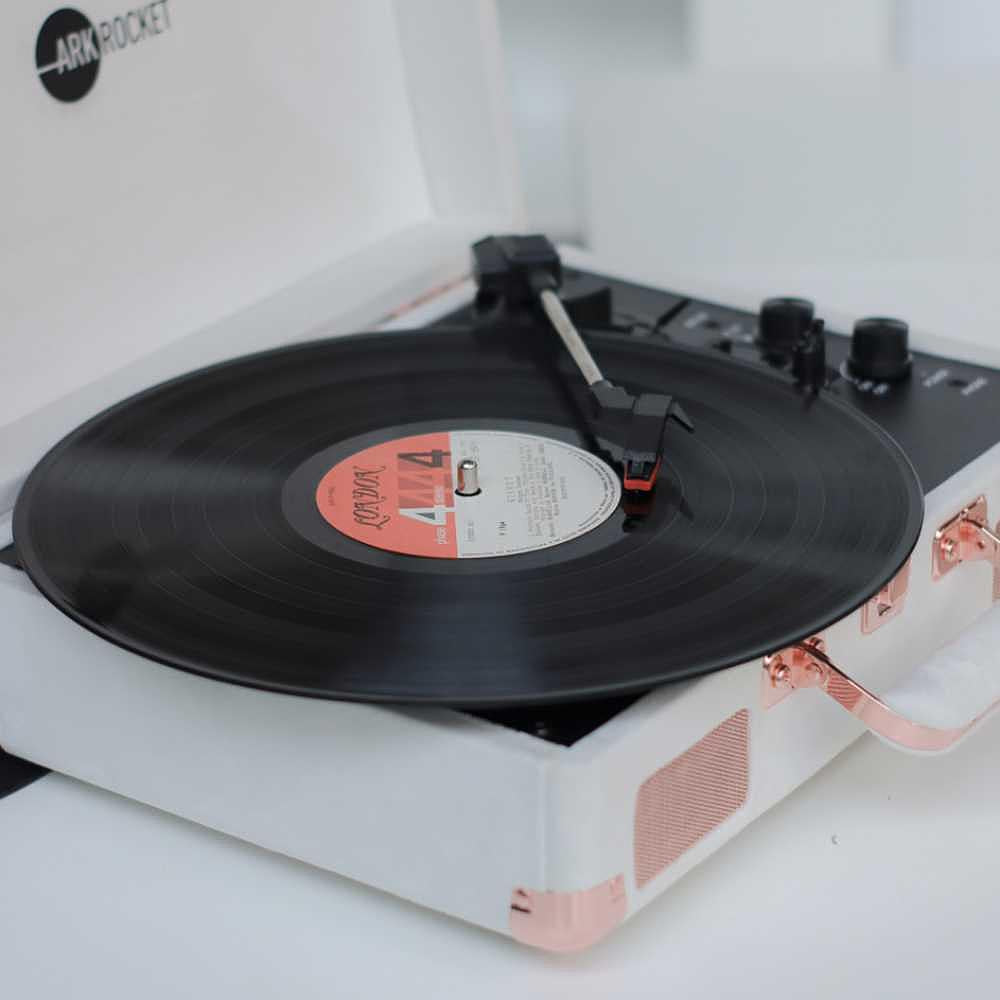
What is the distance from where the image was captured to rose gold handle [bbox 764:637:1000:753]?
949 mm

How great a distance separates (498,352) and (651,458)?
243 mm

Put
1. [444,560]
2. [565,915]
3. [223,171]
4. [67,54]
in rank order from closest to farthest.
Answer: [565,915] → [444,560] → [67,54] → [223,171]

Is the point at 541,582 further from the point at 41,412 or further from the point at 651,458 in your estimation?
the point at 41,412

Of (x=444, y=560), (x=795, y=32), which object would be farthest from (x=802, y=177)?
(x=444, y=560)

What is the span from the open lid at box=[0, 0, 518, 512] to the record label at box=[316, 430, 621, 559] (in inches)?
9.5

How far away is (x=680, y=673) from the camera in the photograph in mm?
860

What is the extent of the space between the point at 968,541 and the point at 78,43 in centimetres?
69

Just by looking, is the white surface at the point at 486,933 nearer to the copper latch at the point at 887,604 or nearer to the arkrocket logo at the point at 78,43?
the copper latch at the point at 887,604

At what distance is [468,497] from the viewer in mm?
1091

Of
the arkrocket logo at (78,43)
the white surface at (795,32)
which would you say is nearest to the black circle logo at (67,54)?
the arkrocket logo at (78,43)

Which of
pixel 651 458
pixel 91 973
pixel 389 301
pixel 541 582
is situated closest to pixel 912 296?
pixel 389 301

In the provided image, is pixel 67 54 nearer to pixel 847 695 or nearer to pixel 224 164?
pixel 224 164

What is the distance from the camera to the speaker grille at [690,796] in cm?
91

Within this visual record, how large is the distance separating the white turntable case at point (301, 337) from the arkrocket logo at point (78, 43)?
1 centimetres
